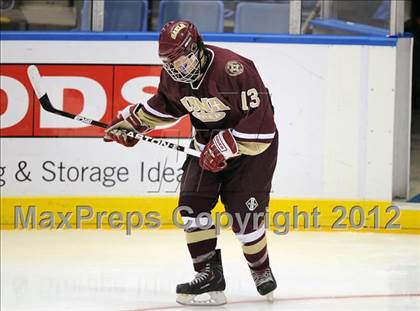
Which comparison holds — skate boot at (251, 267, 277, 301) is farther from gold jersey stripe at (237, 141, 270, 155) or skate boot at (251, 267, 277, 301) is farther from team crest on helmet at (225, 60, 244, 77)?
team crest on helmet at (225, 60, 244, 77)

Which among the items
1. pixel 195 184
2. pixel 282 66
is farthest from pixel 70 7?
pixel 195 184

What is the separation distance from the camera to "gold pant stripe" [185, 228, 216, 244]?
437 cm

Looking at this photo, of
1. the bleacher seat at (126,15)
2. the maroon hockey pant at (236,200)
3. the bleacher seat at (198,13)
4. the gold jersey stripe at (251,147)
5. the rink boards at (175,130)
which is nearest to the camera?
the gold jersey stripe at (251,147)

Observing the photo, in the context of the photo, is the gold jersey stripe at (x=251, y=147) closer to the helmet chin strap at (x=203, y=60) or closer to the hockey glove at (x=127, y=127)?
the helmet chin strap at (x=203, y=60)

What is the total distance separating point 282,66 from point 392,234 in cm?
121

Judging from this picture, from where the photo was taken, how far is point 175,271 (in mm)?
5164

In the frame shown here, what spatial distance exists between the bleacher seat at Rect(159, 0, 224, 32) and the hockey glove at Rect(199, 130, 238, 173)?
2730mm

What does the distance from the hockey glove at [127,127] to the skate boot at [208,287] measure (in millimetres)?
627

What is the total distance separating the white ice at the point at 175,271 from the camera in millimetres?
4457

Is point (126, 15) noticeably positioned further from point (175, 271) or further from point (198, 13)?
point (175, 271)

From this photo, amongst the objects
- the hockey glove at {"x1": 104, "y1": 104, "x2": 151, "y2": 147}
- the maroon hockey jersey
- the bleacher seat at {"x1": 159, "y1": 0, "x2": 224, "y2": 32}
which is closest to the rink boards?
the bleacher seat at {"x1": 159, "y1": 0, "x2": 224, "y2": 32}

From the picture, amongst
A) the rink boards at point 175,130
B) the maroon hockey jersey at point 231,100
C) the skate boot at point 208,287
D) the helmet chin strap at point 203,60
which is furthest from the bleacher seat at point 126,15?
the skate boot at point 208,287

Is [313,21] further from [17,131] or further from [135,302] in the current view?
[135,302]

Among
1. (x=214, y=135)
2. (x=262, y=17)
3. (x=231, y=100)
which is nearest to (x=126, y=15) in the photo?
(x=262, y=17)
